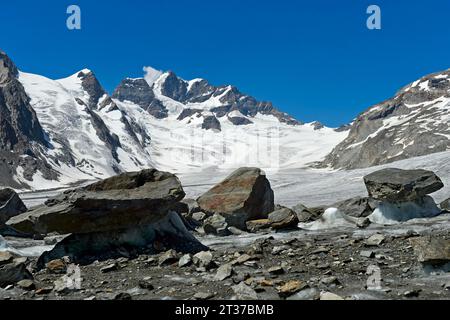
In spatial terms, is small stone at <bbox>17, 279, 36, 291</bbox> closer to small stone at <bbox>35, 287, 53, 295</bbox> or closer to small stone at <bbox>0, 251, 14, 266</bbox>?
small stone at <bbox>35, 287, 53, 295</bbox>

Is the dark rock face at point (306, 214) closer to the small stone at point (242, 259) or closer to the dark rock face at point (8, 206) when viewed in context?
the small stone at point (242, 259)

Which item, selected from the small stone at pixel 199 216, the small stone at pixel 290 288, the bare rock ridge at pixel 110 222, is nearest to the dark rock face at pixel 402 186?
the small stone at pixel 199 216

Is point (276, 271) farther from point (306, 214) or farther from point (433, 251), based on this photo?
point (306, 214)

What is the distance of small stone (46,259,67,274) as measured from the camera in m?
14.2

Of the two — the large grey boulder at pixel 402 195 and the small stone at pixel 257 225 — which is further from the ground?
the large grey boulder at pixel 402 195

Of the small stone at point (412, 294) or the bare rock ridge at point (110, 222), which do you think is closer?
the small stone at point (412, 294)

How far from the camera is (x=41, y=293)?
37.5ft

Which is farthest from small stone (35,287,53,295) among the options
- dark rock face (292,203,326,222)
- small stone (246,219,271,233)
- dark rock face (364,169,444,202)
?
dark rock face (292,203,326,222)

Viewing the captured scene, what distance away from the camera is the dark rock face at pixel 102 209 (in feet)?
51.9

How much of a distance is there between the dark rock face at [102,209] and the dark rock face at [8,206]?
11.0m

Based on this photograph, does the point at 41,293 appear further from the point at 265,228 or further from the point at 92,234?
the point at 265,228

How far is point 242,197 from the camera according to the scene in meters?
27.0

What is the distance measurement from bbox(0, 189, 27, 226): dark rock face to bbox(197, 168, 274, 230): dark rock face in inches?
442

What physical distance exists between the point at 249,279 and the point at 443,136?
190m
